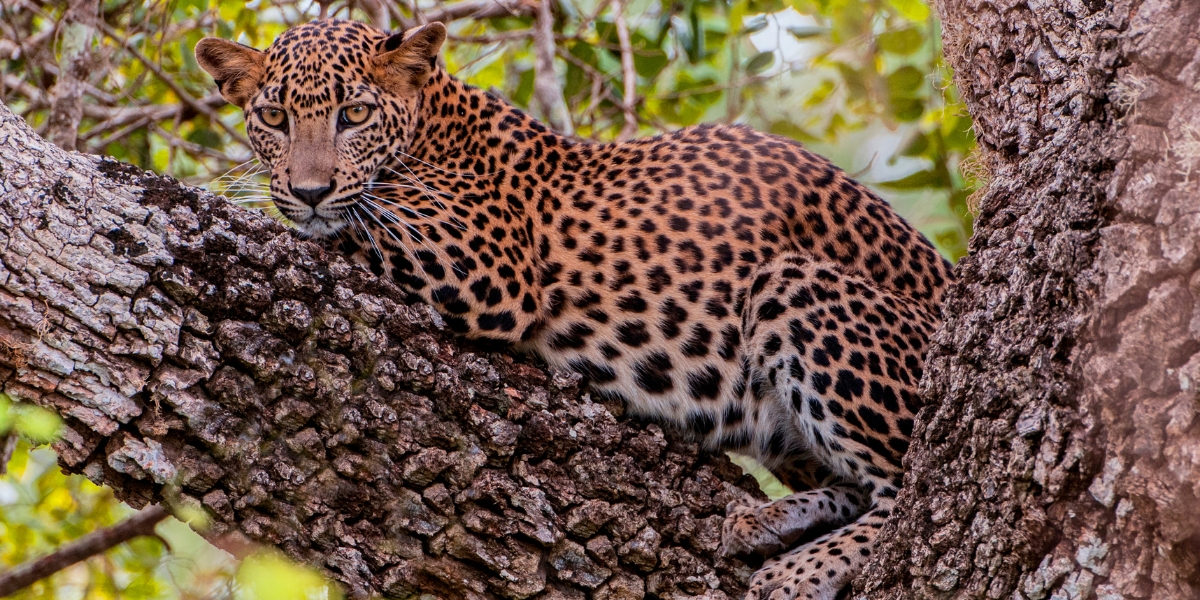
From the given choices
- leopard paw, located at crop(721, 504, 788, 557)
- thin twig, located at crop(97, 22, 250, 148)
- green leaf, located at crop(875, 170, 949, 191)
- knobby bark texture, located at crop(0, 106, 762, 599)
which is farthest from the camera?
green leaf, located at crop(875, 170, 949, 191)

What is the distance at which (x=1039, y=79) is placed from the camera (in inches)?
169

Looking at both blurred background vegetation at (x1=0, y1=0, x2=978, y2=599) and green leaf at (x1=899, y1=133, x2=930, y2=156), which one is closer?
blurred background vegetation at (x1=0, y1=0, x2=978, y2=599)

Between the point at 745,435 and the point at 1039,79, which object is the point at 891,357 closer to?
the point at 745,435

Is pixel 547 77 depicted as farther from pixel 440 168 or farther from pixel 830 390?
pixel 830 390

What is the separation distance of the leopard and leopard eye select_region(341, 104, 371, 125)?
0.01 metres

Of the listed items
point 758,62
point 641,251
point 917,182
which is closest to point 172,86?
point 641,251

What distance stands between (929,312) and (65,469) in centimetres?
378

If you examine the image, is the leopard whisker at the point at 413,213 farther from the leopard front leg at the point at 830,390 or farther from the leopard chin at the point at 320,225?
the leopard front leg at the point at 830,390

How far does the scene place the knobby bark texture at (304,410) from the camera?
376 cm

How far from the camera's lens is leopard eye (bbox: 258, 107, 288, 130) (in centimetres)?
541

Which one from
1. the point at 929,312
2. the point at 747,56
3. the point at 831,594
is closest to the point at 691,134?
the point at 929,312

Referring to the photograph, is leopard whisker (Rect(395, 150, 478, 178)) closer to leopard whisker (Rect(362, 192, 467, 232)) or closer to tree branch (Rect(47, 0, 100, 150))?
leopard whisker (Rect(362, 192, 467, 232))

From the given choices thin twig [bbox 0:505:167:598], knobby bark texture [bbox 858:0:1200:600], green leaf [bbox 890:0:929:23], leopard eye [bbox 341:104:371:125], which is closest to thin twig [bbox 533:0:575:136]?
leopard eye [bbox 341:104:371:125]

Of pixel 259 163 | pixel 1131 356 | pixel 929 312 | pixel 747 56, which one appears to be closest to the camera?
pixel 1131 356
